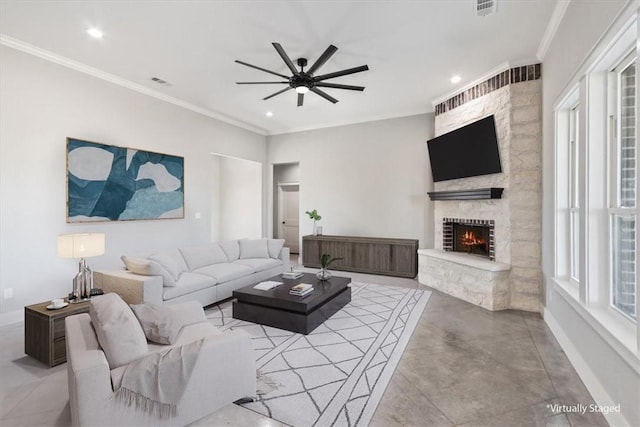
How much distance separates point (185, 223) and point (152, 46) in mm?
3083

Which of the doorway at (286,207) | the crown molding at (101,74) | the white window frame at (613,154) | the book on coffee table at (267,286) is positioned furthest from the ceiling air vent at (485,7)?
the doorway at (286,207)

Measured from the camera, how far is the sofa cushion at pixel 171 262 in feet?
12.2

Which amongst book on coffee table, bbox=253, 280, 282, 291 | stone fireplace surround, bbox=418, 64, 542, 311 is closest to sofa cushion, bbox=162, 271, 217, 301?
book on coffee table, bbox=253, 280, 282, 291

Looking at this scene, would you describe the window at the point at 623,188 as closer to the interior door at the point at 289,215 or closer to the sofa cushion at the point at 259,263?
the sofa cushion at the point at 259,263

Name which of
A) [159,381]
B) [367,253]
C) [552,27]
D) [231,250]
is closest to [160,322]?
[159,381]

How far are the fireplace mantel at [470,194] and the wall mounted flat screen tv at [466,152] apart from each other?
0.28 meters

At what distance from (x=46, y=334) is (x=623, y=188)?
15.6ft

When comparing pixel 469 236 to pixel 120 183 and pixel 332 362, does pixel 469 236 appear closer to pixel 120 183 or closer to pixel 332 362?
pixel 332 362

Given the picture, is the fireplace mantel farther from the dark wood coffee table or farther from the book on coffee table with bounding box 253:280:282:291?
the book on coffee table with bounding box 253:280:282:291

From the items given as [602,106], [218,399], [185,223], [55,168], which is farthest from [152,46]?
[602,106]

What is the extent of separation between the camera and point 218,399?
1.94 m

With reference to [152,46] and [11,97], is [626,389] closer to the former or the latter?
[152,46]

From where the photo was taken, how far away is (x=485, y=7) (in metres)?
2.74

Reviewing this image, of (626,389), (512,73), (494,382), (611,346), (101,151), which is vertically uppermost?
(512,73)
